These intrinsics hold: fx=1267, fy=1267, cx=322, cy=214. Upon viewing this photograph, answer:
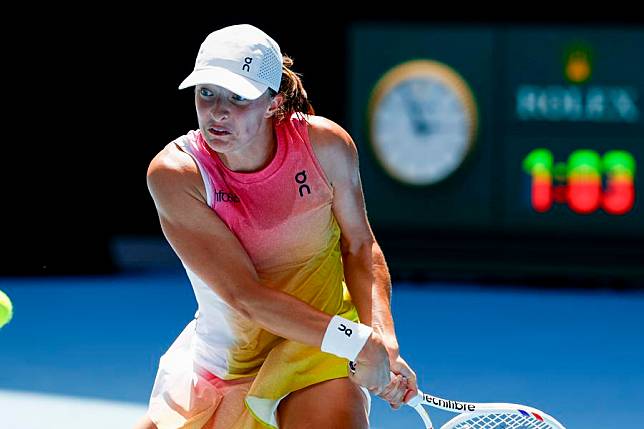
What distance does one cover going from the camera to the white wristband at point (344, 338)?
317 centimetres

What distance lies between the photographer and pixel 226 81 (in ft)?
10.3

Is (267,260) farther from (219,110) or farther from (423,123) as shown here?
(423,123)

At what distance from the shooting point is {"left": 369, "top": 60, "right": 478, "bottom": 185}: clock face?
9477mm

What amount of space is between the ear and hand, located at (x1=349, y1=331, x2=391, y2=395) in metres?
0.64

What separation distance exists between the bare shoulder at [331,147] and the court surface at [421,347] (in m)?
1.83

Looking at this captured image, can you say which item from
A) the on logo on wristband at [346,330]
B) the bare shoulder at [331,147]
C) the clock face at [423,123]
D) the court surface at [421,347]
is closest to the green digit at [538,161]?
the clock face at [423,123]

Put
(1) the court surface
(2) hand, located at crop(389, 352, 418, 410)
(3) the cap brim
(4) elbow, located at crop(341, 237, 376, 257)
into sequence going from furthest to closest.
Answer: (1) the court surface < (4) elbow, located at crop(341, 237, 376, 257) < (2) hand, located at crop(389, 352, 418, 410) < (3) the cap brim

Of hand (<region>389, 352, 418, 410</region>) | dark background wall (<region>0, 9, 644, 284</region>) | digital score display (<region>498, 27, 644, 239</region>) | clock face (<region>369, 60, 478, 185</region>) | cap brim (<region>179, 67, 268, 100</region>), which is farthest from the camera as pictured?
dark background wall (<region>0, 9, 644, 284</region>)

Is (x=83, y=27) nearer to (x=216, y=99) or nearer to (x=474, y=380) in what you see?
(x=474, y=380)

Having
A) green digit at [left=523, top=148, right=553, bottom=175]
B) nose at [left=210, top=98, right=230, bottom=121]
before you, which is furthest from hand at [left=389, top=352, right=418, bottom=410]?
green digit at [left=523, top=148, right=553, bottom=175]

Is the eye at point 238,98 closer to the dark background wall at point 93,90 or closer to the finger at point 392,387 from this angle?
the finger at point 392,387

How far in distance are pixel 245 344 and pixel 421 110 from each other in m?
6.17

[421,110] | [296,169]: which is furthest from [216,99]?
[421,110]

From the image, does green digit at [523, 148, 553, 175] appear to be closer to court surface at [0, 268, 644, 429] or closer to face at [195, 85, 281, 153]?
court surface at [0, 268, 644, 429]
